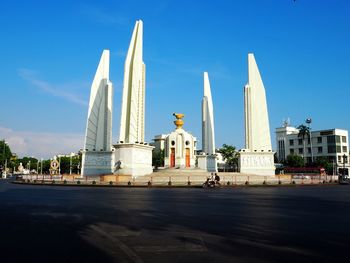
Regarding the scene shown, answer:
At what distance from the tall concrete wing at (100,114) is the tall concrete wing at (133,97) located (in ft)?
30.4

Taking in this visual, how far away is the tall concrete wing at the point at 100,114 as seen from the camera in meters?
53.0

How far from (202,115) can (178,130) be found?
7649 millimetres

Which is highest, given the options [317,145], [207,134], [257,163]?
[317,145]

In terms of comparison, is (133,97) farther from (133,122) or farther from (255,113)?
(255,113)

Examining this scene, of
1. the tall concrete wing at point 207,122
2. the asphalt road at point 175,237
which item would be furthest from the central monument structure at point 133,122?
the asphalt road at point 175,237

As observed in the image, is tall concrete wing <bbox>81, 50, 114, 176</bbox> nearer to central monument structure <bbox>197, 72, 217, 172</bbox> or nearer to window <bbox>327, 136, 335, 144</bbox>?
central monument structure <bbox>197, 72, 217, 172</bbox>

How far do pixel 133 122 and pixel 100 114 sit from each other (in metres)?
12.9

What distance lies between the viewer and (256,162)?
49.7m

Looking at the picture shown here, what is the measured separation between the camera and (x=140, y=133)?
149 feet

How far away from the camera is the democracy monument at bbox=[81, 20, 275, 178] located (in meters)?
42.9

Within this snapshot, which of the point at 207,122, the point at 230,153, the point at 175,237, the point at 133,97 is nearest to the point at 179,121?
the point at 207,122

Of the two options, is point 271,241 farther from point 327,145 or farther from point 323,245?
point 327,145

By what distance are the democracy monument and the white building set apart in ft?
151

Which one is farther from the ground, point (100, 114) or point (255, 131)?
point (100, 114)
